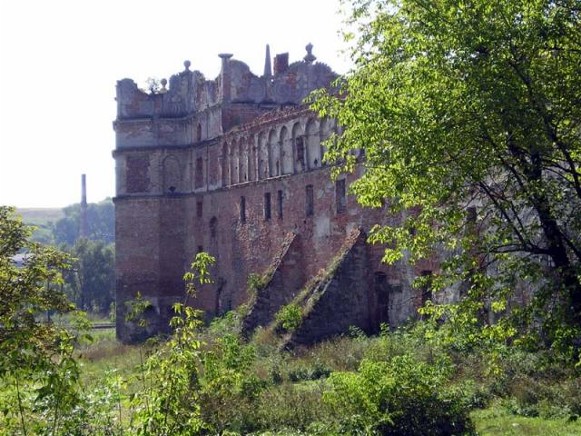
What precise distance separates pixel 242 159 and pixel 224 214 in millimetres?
2336

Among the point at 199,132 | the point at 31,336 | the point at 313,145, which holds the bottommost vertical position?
the point at 31,336

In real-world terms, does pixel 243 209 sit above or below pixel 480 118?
above

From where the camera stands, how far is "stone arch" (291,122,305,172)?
31.4 meters

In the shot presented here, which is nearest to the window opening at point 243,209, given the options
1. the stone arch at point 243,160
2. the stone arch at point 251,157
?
the stone arch at point 243,160

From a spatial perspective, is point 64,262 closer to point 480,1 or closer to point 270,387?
point 480,1

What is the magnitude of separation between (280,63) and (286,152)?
6.09 meters

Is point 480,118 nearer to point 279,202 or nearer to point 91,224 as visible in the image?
point 279,202

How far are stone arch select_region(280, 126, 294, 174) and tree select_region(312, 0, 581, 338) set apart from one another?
18.5m

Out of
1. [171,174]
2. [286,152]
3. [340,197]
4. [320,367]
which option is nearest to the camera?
[320,367]

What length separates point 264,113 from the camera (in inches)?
1412

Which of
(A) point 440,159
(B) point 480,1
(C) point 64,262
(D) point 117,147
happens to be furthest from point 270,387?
(D) point 117,147

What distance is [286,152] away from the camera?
32281 mm

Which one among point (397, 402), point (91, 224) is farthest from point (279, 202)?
point (91, 224)

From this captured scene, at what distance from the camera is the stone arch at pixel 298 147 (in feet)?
103
